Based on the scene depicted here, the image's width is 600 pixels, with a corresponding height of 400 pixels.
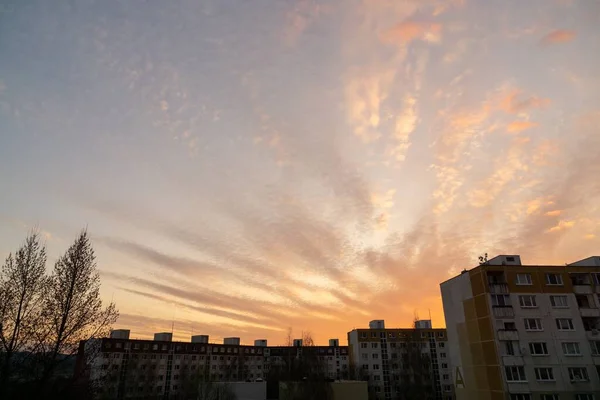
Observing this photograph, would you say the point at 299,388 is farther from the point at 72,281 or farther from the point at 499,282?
the point at 72,281

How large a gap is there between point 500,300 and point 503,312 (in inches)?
61.9

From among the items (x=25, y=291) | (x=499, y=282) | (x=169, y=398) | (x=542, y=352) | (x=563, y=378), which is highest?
(x=499, y=282)

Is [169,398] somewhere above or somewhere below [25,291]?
below

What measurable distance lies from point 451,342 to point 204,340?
91224 mm

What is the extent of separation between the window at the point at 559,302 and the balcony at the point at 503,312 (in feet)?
19.2

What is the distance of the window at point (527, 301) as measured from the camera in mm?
47875

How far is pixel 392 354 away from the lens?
105 m

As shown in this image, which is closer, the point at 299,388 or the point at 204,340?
the point at 299,388

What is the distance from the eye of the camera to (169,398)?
10112 cm

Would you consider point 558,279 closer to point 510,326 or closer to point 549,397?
point 510,326

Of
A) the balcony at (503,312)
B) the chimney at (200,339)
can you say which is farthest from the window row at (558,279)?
the chimney at (200,339)

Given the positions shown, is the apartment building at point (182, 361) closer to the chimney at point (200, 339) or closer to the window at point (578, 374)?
the chimney at point (200, 339)

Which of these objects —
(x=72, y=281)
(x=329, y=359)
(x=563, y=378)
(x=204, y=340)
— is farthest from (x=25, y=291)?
(x=329, y=359)

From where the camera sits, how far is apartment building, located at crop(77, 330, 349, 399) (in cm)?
9038
